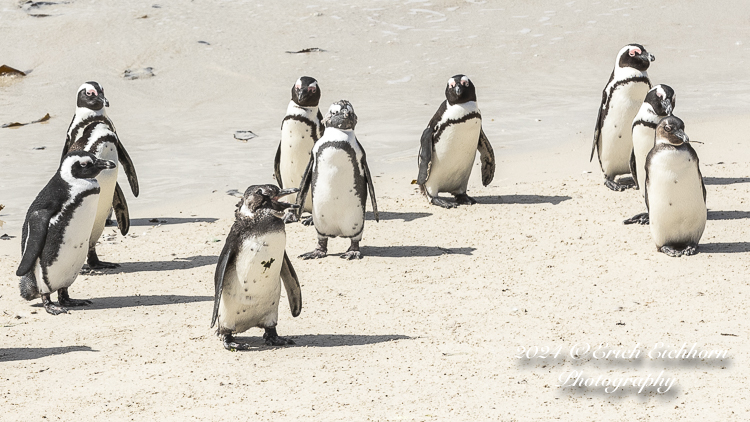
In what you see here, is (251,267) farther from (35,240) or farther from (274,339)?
(35,240)

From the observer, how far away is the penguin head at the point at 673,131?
247 inches

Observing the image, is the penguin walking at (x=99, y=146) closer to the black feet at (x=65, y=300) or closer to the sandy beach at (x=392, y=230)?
the sandy beach at (x=392, y=230)

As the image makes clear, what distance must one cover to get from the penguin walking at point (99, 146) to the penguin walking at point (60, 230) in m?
0.93

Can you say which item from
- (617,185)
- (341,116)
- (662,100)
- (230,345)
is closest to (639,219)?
(662,100)

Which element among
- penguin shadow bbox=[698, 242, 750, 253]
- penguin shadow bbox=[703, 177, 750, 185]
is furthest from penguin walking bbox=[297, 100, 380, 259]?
penguin shadow bbox=[703, 177, 750, 185]

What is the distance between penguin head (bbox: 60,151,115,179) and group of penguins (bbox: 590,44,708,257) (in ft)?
12.2

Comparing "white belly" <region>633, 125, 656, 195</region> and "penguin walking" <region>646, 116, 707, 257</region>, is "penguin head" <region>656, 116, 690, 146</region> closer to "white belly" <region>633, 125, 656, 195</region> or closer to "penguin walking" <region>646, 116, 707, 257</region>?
"penguin walking" <region>646, 116, 707, 257</region>

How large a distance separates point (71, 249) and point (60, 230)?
15cm

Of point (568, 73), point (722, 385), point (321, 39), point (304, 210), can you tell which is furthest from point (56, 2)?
point (722, 385)

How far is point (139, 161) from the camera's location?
10.8 metres

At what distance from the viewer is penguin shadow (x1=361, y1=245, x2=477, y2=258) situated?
729cm

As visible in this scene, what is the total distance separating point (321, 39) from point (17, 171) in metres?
6.88

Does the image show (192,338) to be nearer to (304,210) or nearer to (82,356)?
(82,356)

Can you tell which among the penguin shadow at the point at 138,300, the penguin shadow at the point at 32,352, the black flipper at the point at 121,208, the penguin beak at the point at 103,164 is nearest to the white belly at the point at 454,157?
the black flipper at the point at 121,208
